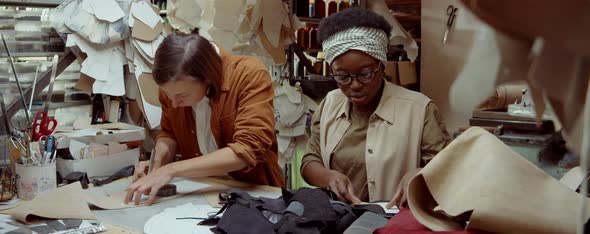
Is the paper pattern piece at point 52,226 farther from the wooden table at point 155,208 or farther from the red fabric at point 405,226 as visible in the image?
the red fabric at point 405,226

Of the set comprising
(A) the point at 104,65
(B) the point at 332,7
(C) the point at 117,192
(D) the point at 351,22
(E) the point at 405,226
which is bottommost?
(C) the point at 117,192

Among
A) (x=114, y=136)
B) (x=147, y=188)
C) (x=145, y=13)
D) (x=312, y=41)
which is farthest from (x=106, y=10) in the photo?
(x=312, y=41)

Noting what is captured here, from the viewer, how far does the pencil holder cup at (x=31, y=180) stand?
155 centimetres

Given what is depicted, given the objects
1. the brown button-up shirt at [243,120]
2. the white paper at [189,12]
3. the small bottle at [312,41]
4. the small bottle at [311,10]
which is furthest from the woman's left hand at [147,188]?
the small bottle at [312,41]

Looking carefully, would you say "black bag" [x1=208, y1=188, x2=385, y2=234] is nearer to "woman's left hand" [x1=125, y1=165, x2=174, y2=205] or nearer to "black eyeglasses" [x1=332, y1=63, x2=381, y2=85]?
"woman's left hand" [x1=125, y1=165, x2=174, y2=205]

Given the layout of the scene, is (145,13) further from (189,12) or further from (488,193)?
(488,193)

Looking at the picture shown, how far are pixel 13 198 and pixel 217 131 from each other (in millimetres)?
658

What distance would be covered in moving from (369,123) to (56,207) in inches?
39.1

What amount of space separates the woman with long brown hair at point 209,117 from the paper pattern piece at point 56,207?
16 cm

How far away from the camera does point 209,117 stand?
190 centimetres

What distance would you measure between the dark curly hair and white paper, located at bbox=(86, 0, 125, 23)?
1.20 m

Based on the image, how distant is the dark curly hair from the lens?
1739 mm

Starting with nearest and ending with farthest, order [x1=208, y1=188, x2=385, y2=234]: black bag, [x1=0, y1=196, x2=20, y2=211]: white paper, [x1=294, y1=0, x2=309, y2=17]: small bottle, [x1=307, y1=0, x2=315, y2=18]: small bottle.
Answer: [x1=208, y1=188, x2=385, y2=234]: black bag
[x1=0, y1=196, x2=20, y2=211]: white paper
[x1=294, y1=0, x2=309, y2=17]: small bottle
[x1=307, y1=0, x2=315, y2=18]: small bottle

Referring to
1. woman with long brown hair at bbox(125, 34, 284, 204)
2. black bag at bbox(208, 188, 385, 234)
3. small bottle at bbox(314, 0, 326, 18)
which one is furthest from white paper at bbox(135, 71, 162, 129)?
black bag at bbox(208, 188, 385, 234)
